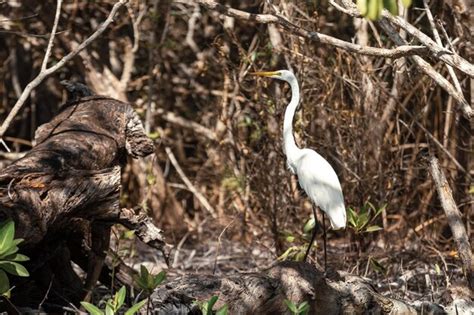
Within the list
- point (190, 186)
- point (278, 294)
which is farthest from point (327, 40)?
point (190, 186)

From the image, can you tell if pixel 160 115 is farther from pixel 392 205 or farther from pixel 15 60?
pixel 392 205

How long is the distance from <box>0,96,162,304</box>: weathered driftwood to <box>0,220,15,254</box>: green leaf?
208 millimetres

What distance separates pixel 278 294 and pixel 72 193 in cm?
88

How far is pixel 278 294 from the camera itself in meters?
3.38

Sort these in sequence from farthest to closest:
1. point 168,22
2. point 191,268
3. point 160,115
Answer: point 160,115 < point 168,22 < point 191,268

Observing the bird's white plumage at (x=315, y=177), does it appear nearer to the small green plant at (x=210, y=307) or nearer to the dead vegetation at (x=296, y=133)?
the dead vegetation at (x=296, y=133)

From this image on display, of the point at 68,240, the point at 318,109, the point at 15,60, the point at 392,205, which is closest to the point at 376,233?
the point at 392,205

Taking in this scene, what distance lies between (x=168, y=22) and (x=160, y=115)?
90 centimetres

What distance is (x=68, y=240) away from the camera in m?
4.19

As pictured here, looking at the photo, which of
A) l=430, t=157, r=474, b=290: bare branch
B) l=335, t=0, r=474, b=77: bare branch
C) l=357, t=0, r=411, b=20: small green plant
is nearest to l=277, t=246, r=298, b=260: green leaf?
l=430, t=157, r=474, b=290: bare branch

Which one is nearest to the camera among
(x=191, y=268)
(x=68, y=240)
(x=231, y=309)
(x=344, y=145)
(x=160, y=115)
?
(x=231, y=309)

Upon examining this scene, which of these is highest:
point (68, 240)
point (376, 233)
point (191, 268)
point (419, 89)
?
point (419, 89)

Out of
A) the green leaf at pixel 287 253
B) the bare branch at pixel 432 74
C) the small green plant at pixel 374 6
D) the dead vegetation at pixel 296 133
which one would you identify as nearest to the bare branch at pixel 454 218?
the dead vegetation at pixel 296 133

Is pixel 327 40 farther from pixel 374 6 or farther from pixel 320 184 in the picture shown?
pixel 374 6
